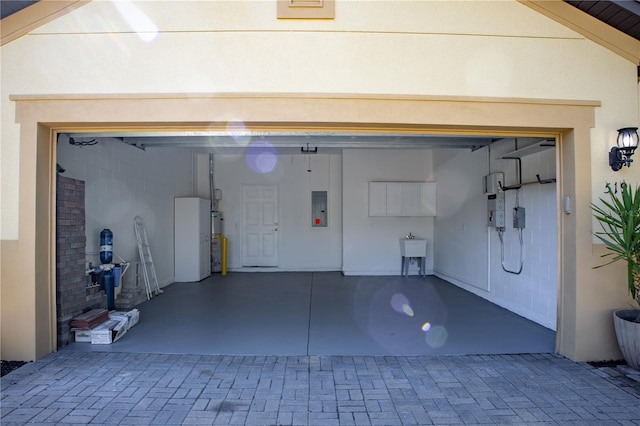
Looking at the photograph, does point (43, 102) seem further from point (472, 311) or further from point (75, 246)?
point (472, 311)

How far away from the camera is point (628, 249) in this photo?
10.6ft

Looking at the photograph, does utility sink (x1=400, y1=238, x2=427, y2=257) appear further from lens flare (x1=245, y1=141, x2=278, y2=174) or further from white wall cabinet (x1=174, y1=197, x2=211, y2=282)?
white wall cabinet (x1=174, y1=197, x2=211, y2=282)

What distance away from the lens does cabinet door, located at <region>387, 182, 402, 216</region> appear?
8.62 meters

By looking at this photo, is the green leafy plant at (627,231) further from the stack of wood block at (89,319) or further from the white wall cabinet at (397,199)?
the stack of wood block at (89,319)

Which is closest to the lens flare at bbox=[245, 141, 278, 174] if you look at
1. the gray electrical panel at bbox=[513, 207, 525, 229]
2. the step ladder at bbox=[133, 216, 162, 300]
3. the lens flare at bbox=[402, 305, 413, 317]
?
the step ladder at bbox=[133, 216, 162, 300]

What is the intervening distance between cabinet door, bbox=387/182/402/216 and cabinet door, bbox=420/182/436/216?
52 cm

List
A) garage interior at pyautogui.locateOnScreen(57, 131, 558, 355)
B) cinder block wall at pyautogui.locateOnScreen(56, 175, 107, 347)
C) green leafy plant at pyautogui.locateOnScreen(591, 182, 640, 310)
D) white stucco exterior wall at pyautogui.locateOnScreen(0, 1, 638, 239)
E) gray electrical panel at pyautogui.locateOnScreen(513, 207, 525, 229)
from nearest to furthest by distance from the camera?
green leafy plant at pyautogui.locateOnScreen(591, 182, 640, 310)
white stucco exterior wall at pyautogui.locateOnScreen(0, 1, 638, 239)
cinder block wall at pyautogui.locateOnScreen(56, 175, 107, 347)
garage interior at pyautogui.locateOnScreen(57, 131, 558, 355)
gray electrical panel at pyautogui.locateOnScreen(513, 207, 525, 229)

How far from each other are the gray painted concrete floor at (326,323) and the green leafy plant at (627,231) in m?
1.15

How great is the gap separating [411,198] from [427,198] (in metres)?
0.39

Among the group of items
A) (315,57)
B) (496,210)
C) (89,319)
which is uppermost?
(315,57)

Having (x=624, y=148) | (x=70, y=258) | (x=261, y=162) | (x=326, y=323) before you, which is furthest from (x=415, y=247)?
(x=70, y=258)

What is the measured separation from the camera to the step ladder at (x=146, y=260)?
6203mm

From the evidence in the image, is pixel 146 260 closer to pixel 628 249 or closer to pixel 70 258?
pixel 70 258

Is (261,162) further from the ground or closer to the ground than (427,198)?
further from the ground
